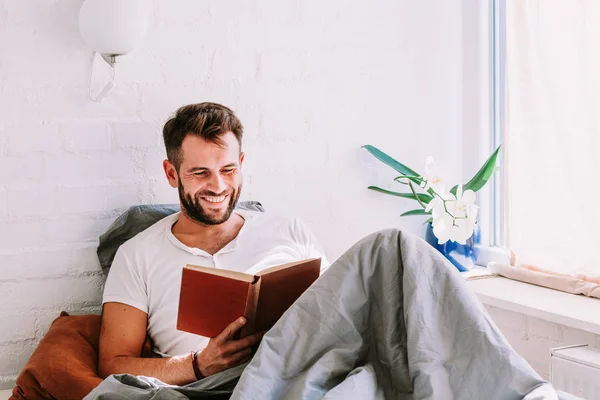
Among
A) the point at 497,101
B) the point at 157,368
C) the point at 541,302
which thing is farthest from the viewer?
the point at 497,101

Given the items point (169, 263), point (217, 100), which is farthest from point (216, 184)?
point (217, 100)

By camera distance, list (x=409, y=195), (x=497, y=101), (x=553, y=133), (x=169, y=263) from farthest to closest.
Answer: (x=497, y=101), (x=409, y=195), (x=553, y=133), (x=169, y=263)

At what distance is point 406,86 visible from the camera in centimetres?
296

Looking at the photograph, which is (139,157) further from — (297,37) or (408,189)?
(408,189)

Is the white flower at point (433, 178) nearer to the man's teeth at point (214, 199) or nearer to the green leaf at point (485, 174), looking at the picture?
the green leaf at point (485, 174)

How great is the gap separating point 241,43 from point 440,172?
828 mm

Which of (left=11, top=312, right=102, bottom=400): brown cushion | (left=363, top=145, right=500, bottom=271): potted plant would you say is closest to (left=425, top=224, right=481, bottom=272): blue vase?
(left=363, top=145, right=500, bottom=271): potted plant

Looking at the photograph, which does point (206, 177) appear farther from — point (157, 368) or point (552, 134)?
point (552, 134)

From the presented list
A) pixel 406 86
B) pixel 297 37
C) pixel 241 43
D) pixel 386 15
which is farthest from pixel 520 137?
pixel 241 43

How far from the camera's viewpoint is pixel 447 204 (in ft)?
8.83

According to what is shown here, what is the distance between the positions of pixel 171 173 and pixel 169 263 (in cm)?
28

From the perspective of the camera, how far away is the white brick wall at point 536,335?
95.3 inches

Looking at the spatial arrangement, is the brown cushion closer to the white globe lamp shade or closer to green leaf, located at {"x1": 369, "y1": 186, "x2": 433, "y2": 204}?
the white globe lamp shade

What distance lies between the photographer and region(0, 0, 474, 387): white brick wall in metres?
2.37
